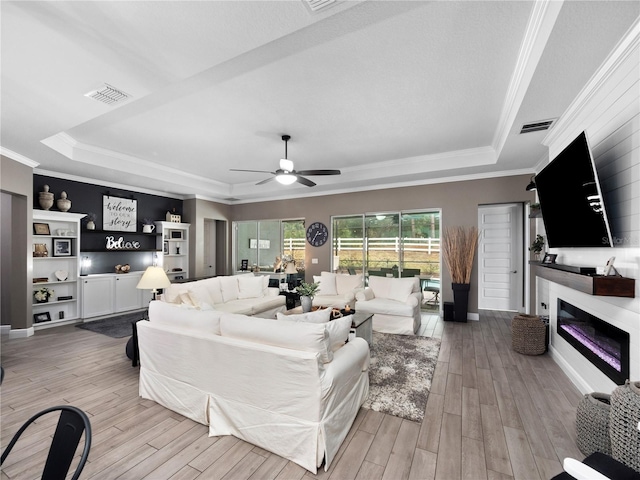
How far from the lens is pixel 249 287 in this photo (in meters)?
5.64

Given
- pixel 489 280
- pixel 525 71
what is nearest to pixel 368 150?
pixel 525 71

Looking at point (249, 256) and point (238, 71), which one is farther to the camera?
point (249, 256)

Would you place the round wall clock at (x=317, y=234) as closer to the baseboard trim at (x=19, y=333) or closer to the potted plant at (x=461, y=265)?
the potted plant at (x=461, y=265)

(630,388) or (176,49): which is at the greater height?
(176,49)

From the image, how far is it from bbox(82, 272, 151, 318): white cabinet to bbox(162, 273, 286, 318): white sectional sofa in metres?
1.92

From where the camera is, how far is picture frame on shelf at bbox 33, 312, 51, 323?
5.06 m

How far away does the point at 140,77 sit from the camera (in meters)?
2.46

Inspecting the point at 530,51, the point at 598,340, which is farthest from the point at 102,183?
the point at 598,340

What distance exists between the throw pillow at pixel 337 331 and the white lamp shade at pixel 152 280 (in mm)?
2456

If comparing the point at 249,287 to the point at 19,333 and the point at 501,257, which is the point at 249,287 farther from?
the point at 501,257

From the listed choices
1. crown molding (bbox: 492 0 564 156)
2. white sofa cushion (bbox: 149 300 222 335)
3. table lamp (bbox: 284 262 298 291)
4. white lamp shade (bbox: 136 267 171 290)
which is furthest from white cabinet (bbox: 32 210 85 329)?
crown molding (bbox: 492 0 564 156)

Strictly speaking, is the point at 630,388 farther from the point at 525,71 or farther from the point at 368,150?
the point at 368,150

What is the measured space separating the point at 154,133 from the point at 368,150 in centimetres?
329

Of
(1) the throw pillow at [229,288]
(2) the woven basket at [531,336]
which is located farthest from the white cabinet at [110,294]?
(2) the woven basket at [531,336]
